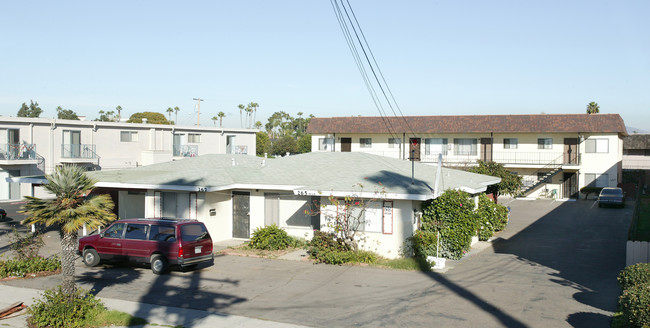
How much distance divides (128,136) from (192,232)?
32487 millimetres

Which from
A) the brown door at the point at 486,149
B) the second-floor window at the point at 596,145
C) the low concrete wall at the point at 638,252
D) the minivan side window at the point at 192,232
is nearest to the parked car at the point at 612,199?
the second-floor window at the point at 596,145

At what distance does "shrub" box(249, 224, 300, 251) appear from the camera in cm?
2180

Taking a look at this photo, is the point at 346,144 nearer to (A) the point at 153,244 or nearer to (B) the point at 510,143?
(B) the point at 510,143

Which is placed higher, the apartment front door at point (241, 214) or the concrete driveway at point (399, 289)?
the apartment front door at point (241, 214)

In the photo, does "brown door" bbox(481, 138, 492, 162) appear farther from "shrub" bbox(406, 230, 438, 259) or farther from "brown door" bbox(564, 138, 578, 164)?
"shrub" bbox(406, 230, 438, 259)

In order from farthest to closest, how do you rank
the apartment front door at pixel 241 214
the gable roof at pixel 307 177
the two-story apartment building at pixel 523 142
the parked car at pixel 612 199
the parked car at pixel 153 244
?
1. the two-story apartment building at pixel 523 142
2. the parked car at pixel 612 199
3. the apartment front door at pixel 241 214
4. the gable roof at pixel 307 177
5. the parked car at pixel 153 244

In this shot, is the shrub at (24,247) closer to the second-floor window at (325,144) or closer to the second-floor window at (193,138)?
the second-floor window at (193,138)

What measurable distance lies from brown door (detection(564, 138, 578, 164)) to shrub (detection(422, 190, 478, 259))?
99.8 ft

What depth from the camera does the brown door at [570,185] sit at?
4678 cm

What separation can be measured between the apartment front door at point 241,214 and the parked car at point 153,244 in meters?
5.53

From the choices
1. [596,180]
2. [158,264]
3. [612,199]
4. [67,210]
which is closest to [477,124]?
[596,180]

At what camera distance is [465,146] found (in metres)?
50.4

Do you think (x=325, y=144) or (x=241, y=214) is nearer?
(x=241, y=214)

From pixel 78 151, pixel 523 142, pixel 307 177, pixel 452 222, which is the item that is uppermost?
pixel 523 142
